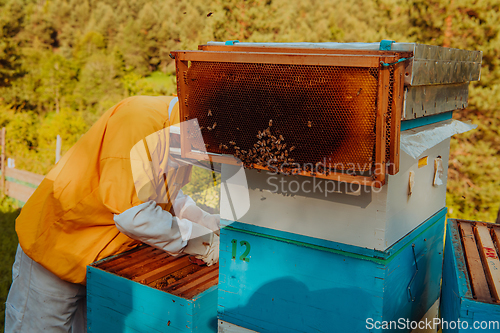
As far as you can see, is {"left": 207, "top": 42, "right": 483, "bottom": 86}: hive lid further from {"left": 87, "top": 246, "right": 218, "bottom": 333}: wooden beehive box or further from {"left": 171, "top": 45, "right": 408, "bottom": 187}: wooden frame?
{"left": 87, "top": 246, "right": 218, "bottom": 333}: wooden beehive box

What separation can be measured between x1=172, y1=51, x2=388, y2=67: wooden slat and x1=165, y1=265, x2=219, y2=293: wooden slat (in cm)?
123

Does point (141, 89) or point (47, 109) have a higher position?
point (141, 89)

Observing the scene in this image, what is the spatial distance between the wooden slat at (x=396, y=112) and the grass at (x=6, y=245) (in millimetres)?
3995

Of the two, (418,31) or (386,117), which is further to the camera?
(418,31)

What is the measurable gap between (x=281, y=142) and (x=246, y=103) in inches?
9.1

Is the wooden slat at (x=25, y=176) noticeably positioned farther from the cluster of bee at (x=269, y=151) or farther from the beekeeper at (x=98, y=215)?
the cluster of bee at (x=269, y=151)

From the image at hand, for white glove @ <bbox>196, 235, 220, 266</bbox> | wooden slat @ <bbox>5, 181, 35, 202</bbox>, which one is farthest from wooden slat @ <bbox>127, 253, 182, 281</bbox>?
wooden slat @ <bbox>5, 181, 35, 202</bbox>

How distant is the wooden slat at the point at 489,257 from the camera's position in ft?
5.77

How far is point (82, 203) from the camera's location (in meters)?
2.40

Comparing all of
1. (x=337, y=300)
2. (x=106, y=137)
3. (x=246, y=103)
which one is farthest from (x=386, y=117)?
(x=106, y=137)

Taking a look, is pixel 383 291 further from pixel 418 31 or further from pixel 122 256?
pixel 418 31

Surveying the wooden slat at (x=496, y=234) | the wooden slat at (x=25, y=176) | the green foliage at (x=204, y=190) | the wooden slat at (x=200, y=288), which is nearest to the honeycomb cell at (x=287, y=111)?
the wooden slat at (x=200, y=288)

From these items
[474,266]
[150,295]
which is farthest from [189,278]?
[474,266]

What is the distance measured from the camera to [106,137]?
7.64ft
